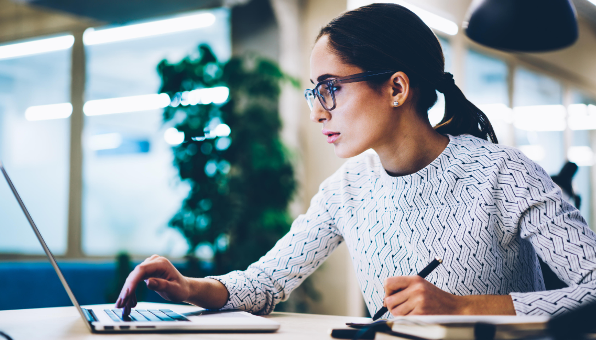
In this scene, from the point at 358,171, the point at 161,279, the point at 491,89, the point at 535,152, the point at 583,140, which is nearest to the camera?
the point at 161,279

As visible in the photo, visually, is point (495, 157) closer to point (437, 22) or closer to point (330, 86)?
point (330, 86)

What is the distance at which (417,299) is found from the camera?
85 cm

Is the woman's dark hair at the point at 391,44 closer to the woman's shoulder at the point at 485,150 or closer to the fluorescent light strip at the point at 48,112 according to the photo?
the woman's shoulder at the point at 485,150

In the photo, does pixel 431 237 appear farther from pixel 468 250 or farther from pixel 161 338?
pixel 161 338

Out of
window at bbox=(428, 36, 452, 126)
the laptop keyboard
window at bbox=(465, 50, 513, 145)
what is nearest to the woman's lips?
window at bbox=(428, 36, 452, 126)

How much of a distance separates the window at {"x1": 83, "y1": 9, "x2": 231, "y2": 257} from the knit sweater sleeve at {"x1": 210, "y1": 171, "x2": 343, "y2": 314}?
120 inches

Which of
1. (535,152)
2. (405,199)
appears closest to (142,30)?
(405,199)

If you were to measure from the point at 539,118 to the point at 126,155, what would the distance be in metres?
4.38

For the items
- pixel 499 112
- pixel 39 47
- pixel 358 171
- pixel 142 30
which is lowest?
pixel 358 171

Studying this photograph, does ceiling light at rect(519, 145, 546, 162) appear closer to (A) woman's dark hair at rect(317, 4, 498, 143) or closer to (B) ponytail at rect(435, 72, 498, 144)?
(B) ponytail at rect(435, 72, 498, 144)

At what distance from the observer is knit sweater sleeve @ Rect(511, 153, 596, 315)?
0.90m

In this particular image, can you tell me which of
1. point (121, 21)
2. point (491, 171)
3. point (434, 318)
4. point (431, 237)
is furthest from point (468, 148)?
point (121, 21)

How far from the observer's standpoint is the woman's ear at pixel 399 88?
3.88ft

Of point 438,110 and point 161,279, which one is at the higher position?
point 438,110
